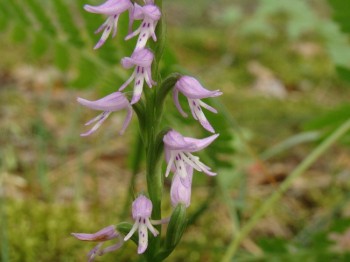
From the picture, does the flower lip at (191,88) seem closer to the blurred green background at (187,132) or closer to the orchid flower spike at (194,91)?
the orchid flower spike at (194,91)

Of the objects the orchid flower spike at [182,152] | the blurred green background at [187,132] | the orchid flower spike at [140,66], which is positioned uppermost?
the orchid flower spike at [140,66]

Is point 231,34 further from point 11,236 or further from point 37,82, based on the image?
point 11,236

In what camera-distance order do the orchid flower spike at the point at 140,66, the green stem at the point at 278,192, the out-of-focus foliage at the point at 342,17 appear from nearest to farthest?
the orchid flower spike at the point at 140,66
the green stem at the point at 278,192
the out-of-focus foliage at the point at 342,17

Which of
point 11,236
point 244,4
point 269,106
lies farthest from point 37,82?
point 244,4

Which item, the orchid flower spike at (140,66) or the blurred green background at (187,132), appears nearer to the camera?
the orchid flower spike at (140,66)

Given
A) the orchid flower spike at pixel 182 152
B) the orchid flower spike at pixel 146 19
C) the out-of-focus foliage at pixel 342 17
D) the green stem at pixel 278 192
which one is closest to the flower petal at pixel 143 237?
the orchid flower spike at pixel 182 152

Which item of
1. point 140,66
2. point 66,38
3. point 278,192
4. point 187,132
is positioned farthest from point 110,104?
point 66,38
